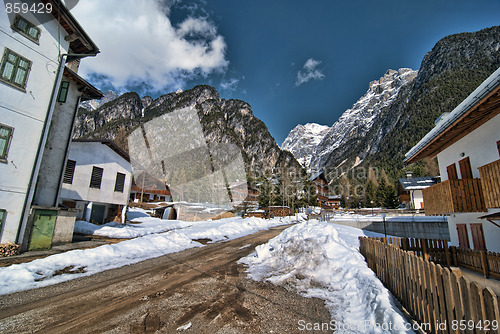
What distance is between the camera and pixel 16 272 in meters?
7.67

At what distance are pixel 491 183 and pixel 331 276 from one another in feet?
29.9

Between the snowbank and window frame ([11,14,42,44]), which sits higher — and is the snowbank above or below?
below

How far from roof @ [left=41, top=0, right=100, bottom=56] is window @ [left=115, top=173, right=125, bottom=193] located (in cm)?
1286

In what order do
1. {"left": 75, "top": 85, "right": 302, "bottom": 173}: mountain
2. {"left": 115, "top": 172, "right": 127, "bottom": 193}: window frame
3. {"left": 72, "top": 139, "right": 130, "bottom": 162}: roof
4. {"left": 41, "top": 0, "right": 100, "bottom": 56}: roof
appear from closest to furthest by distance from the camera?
{"left": 41, "top": 0, "right": 100, "bottom": 56}: roof < {"left": 72, "top": 139, "right": 130, "bottom": 162}: roof < {"left": 115, "top": 172, "right": 127, "bottom": 193}: window frame < {"left": 75, "top": 85, "right": 302, "bottom": 173}: mountain

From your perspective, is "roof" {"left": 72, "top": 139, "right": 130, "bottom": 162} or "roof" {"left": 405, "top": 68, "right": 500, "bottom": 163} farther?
"roof" {"left": 72, "top": 139, "right": 130, "bottom": 162}

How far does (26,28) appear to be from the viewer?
13.6m

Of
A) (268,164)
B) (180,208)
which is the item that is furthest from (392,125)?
(180,208)

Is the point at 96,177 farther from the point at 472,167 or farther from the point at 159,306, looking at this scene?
the point at 472,167

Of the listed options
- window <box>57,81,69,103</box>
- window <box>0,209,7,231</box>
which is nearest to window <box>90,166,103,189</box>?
window <box>57,81,69,103</box>

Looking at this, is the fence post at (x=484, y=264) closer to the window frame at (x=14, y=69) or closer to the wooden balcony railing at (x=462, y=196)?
the wooden balcony railing at (x=462, y=196)

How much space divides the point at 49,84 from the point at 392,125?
18492 cm

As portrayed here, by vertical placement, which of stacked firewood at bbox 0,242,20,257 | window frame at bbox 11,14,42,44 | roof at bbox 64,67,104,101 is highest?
window frame at bbox 11,14,42,44

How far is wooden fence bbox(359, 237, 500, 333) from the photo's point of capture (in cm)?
280

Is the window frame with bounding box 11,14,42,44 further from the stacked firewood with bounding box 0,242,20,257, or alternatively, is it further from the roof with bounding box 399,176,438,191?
the roof with bounding box 399,176,438,191
